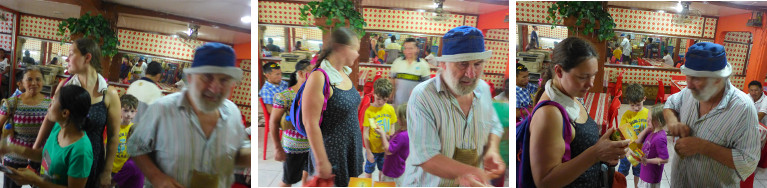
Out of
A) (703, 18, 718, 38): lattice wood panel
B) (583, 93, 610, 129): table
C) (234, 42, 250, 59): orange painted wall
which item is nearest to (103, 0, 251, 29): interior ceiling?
(234, 42, 250, 59): orange painted wall

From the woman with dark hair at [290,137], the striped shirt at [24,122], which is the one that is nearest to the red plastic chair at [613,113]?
the woman with dark hair at [290,137]

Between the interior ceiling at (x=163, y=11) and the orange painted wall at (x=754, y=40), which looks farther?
the orange painted wall at (x=754, y=40)

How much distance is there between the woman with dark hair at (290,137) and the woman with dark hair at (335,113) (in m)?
0.05

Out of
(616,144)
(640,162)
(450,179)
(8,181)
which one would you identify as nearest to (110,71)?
(8,181)

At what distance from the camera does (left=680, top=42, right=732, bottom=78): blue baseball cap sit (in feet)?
9.30

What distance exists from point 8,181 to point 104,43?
1.05 meters

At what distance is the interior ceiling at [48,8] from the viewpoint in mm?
2758

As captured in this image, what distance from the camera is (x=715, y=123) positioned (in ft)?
9.34

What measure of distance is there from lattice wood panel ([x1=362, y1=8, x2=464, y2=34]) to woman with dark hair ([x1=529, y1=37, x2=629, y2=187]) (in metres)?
0.64

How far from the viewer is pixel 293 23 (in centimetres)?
280

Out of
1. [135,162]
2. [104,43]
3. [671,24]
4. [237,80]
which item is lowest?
[135,162]

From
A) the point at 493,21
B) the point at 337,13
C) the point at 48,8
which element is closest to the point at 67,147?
the point at 48,8

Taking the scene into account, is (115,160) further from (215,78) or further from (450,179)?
(450,179)

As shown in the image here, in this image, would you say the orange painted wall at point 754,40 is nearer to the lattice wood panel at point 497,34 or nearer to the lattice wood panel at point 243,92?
the lattice wood panel at point 497,34
